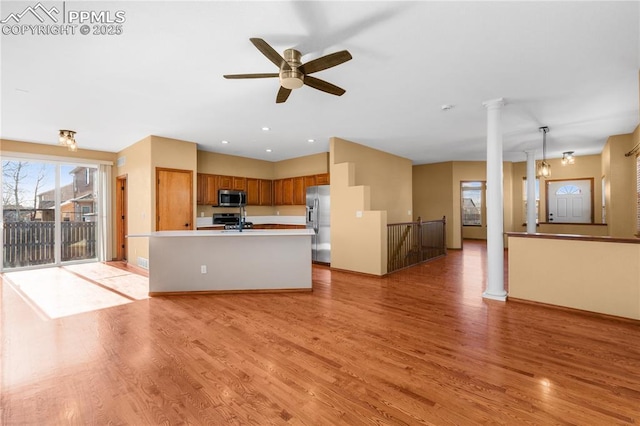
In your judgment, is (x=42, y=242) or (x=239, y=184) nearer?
(x=42, y=242)

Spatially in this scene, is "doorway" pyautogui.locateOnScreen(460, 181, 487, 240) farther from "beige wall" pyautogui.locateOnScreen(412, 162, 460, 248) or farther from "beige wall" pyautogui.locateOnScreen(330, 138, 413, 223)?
"beige wall" pyautogui.locateOnScreen(330, 138, 413, 223)

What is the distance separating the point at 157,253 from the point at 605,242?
20.0ft

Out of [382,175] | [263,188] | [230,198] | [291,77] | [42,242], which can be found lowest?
[42,242]

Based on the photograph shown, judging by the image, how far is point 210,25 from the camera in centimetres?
236

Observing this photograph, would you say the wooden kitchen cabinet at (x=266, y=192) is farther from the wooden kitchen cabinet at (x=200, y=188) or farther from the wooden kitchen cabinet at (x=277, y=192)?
the wooden kitchen cabinet at (x=200, y=188)

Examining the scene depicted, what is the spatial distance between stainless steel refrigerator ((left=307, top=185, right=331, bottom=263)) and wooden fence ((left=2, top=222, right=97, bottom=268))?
5494mm

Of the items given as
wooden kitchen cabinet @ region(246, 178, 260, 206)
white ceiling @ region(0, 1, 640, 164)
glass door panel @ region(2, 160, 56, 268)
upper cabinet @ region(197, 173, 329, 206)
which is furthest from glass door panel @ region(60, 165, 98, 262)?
wooden kitchen cabinet @ region(246, 178, 260, 206)

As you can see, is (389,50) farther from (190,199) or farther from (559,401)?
(190,199)

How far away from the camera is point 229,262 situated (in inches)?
177

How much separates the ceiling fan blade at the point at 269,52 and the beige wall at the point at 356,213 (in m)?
3.50

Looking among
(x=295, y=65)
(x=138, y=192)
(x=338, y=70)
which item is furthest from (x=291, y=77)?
(x=138, y=192)

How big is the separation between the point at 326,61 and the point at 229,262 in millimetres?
3289

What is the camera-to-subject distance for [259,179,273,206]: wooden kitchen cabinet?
27.3 ft

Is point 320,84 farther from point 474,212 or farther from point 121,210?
point 474,212
